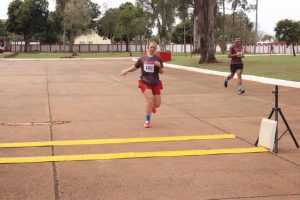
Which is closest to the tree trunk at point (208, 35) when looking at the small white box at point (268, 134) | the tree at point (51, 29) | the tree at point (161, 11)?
the small white box at point (268, 134)

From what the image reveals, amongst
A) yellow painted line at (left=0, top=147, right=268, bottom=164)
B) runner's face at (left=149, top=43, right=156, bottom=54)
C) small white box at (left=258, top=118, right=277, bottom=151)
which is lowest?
yellow painted line at (left=0, top=147, right=268, bottom=164)

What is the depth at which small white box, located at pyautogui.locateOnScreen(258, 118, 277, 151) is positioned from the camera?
304 inches

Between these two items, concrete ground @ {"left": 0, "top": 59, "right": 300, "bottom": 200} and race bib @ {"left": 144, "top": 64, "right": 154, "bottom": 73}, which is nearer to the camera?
concrete ground @ {"left": 0, "top": 59, "right": 300, "bottom": 200}

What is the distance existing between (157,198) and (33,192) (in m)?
1.36

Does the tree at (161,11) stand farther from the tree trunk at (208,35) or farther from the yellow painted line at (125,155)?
the yellow painted line at (125,155)

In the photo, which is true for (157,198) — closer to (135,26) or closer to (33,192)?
(33,192)

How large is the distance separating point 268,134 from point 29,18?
88.3 meters

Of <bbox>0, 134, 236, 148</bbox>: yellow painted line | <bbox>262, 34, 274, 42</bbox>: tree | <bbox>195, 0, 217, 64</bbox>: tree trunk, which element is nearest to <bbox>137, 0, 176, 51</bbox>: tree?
<bbox>195, 0, 217, 64</bbox>: tree trunk

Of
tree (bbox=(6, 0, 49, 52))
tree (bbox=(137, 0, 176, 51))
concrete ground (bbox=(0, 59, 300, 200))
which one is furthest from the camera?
tree (bbox=(6, 0, 49, 52))

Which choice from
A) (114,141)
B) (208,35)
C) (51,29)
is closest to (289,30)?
(208,35)

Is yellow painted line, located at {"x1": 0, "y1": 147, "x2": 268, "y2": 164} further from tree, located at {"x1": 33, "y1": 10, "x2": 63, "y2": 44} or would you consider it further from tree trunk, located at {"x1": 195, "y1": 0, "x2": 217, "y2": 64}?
tree, located at {"x1": 33, "y1": 10, "x2": 63, "y2": 44}

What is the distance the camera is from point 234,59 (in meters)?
17.6

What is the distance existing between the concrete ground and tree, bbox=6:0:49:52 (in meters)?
78.6

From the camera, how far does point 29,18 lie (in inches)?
3612
